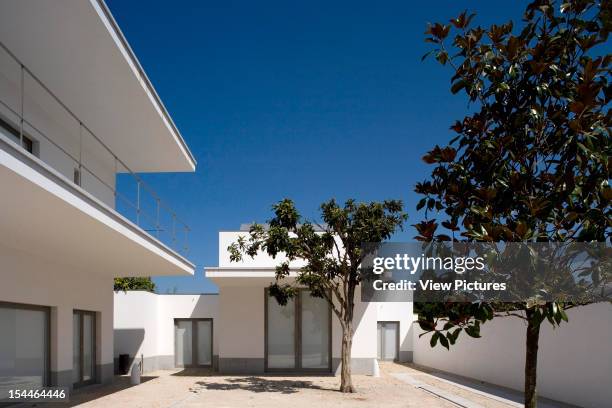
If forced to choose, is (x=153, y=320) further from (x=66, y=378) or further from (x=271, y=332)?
(x=66, y=378)

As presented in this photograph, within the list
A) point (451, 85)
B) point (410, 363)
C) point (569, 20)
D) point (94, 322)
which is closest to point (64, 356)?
point (94, 322)

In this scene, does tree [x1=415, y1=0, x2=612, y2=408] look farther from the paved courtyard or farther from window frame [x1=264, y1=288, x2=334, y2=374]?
window frame [x1=264, y1=288, x2=334, y2=374]

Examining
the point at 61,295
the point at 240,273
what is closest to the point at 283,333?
the point at 240,273

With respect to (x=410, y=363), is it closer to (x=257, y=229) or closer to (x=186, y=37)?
(x=257, y=229)

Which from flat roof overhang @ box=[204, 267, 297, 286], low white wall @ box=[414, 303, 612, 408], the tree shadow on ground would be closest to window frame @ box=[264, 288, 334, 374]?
the tree shadow on ground

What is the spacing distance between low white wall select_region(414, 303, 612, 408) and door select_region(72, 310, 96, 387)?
11.3m

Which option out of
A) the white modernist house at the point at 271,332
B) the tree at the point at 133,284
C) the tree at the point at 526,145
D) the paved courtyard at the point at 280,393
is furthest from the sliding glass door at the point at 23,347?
the tree at the point at 133,284

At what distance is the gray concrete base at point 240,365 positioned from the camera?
64.4 feet

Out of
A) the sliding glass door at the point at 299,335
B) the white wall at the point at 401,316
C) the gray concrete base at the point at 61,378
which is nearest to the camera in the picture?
the gray concrete base at the point at 61,378

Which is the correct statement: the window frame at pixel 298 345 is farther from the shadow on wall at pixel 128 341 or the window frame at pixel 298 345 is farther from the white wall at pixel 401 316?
the white wall at pixel 401 316

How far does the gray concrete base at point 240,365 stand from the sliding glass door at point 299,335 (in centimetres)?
32

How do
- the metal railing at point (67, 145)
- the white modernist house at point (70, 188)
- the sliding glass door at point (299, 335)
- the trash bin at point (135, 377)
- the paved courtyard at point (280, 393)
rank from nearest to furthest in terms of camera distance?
1. the white modernist house at point (70, 188)
2. the metal railing at point (67, 145)
3. the paved courtyard at point (280, 393)
4. the trash bin at point (135, 377)
5. the sliding glass door at point (299, 335)

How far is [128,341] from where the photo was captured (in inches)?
835

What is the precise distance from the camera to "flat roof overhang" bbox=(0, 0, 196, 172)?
26.7 ft
